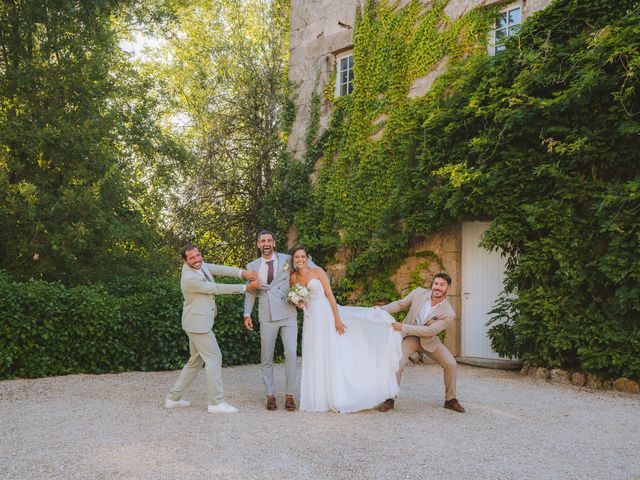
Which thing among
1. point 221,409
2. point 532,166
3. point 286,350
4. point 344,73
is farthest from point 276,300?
point 344,73

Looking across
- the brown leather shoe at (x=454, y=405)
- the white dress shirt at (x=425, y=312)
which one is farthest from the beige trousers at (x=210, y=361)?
the brown leather shoe at (x=454, y=405)

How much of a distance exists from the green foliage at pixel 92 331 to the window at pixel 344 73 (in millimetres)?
5373

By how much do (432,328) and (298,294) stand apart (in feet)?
4.70

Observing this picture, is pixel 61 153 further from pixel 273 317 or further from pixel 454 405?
pixel 454 405

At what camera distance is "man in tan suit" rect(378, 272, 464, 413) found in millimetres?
6363

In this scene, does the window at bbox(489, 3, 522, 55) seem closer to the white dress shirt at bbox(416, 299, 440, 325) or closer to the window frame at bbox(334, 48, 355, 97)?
the window frame at bbox(334, 48, 355, 97)

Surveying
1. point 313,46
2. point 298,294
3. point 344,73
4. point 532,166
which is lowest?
point 298,294

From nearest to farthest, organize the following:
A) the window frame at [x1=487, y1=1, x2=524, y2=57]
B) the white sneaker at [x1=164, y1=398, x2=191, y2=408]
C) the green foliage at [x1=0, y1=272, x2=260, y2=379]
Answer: the white sneaker at [x1=164, y1=398, x2=191, y2=408] < the green foliage at [x1=0, y1=272, x2=260, y2=379] < the window frame at [x1=487, y1=1, x2=524, y2=57]

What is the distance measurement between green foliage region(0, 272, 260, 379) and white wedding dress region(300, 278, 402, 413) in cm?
322

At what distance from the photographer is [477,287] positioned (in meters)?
10.1

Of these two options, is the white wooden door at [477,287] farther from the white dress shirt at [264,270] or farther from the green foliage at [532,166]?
the white dress shirt at [264,270]

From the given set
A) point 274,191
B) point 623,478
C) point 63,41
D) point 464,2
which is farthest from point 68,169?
point 623,478

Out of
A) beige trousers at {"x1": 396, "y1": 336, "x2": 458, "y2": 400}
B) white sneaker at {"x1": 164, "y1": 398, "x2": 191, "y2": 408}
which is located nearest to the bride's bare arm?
beige trousers at {"x1": 396, "y1": 336, "x2": 458, "y2": 400}

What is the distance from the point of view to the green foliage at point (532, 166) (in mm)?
7793
